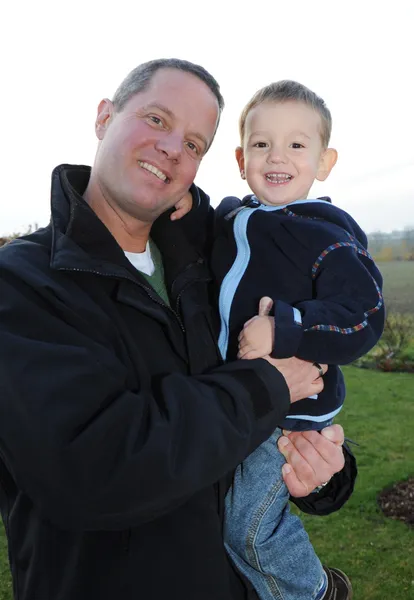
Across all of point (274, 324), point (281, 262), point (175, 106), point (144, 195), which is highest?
point (175, 106)

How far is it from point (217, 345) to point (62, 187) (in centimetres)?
87

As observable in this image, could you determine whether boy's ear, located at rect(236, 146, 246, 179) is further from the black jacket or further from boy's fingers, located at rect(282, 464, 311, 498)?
boy's fingers, located at rect(282, 464, 311, 498)

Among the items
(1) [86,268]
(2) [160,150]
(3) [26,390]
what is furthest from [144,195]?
(3) [26,390]

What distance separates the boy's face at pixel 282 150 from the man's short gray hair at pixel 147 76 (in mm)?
277

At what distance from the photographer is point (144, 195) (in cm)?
221

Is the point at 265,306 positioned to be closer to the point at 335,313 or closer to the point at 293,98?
the point at 335,313

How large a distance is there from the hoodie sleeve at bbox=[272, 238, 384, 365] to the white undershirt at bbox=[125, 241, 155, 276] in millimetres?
605

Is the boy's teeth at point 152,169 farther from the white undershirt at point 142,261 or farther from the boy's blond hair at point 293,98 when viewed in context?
the boy's blond hair at point 293,98

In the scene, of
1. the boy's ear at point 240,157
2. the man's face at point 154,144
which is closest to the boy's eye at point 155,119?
the man's face at point 154,144

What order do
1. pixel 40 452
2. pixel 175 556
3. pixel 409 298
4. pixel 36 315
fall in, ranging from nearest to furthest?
pixel 40 452
pixel 36 315
pixel 175 556
pixel 409 298

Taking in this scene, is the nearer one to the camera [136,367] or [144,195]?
[136,367]

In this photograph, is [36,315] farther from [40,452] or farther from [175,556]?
[175,556]

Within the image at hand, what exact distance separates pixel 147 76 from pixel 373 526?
7846 mm

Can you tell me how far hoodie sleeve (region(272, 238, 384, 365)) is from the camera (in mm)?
2018
